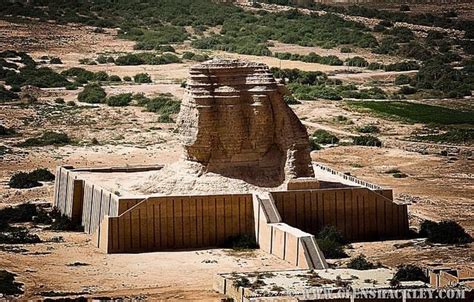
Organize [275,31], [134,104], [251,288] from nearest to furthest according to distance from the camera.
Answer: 1. [251,288]
2. [134,104]
3. [275,31]

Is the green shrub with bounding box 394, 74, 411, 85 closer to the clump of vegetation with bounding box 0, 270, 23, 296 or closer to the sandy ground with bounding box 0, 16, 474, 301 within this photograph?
the sandy ground with bounding box 0, 16, 474, 301

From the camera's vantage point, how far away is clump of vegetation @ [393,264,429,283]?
2884cm

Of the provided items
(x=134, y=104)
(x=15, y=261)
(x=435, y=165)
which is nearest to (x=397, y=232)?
(x=15, y=261)

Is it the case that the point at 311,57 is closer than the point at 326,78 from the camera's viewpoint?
No

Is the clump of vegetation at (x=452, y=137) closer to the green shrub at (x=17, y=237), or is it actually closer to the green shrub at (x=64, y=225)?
the green shrub at (x=64, y=225)

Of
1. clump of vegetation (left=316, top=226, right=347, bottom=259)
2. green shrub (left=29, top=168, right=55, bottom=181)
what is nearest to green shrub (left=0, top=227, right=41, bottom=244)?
clump of vegetation (left=316, top=226, right=347, bottom=259)

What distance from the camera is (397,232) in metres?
36.1

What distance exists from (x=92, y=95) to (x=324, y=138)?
14971 mm

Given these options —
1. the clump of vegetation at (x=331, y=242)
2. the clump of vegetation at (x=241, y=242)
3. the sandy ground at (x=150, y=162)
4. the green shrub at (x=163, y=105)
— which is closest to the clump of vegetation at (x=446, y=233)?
the sandy ground at (x=150, y=162)

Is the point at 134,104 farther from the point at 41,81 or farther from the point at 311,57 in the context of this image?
the point at 311,57

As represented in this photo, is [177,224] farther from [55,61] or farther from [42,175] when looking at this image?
[55,61]

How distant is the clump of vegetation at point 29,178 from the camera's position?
1736 inches

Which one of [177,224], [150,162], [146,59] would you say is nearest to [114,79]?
[146,59]

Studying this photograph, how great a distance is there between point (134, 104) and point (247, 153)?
1198 inches
